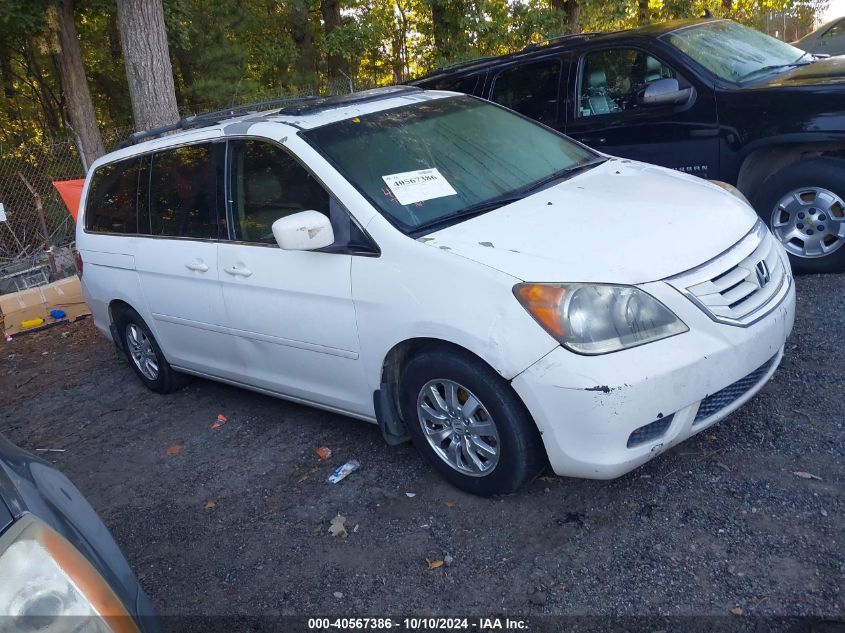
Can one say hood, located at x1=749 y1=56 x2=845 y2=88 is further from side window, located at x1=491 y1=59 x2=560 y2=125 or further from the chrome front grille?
the chrome front grille

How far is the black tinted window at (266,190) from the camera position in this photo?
167 inches

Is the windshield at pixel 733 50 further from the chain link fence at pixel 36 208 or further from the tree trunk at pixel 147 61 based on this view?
the chain link fence at pixel 36 208

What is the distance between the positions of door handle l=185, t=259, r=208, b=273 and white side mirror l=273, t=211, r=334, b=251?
1079mm

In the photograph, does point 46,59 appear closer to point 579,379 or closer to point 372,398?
point 372,398

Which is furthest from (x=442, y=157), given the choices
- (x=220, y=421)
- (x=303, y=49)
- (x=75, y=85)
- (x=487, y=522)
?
(x=303, y=49)

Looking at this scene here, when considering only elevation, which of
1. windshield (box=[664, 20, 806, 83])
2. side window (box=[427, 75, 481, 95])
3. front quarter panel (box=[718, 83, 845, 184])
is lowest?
front quarter panel (box=[718, 83, 845, 184])

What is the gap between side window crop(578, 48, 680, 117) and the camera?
6.57 m

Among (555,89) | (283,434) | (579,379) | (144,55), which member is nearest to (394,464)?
(283,434)

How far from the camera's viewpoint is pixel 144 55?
9.06 metres

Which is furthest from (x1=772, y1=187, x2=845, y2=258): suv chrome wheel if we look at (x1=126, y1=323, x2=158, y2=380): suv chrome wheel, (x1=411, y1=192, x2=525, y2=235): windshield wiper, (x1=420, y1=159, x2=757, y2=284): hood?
(x1=126, y1=323, x2=158, y2=380): suv chrome wheel

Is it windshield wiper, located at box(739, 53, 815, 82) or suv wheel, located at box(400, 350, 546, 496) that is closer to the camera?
suv wheel, located at box(400, 350, 546, 496)

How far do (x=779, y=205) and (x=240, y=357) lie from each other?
12.7 ft

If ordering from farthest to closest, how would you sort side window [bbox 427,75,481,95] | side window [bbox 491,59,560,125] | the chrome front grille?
1. side window [bbox 427,75,481,95]
2. side window [bbox 491,59,560,125]
3. the chrome front grille

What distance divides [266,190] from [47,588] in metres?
3.10
